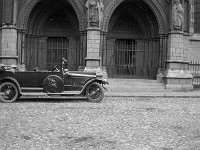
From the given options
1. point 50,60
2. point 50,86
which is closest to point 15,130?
point 50,86

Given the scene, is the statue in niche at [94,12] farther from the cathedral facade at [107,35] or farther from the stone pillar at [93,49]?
the stone pillar at [93,49]

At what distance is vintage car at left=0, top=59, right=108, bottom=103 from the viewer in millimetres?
12273

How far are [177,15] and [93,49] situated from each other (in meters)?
5.03

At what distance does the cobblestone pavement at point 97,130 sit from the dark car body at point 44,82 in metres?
2.78

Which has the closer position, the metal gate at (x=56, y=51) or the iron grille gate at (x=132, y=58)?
the iron grille gate at (x=132, y=58)

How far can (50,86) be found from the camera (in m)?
12.4

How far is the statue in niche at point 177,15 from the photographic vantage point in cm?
1844

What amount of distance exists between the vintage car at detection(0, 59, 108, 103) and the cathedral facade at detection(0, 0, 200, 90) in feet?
16.5

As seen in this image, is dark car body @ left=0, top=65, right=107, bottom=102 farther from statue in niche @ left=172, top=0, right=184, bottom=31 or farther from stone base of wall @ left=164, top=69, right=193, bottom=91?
statue in niche @ left=172, top=0, right=184, bottom=31

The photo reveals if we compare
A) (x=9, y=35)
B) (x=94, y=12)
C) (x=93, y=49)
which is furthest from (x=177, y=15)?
(x=9, y=35)

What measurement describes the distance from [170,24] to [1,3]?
9.49m

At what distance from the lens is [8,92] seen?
40.2 ft

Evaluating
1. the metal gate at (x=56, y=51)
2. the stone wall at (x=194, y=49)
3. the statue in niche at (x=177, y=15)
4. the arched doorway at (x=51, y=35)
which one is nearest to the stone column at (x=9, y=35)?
the arched doorway at (x=51, y=35)

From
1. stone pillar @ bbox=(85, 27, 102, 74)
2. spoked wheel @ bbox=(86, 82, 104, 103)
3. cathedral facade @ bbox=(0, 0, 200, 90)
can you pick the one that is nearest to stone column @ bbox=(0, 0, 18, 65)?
cathedral facade @ bbox=(0, 0, 200, 90)
